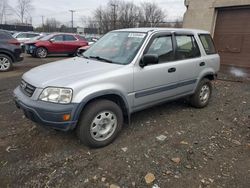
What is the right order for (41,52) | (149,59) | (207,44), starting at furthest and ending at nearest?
(41,52) → (207,44) → (149,59)

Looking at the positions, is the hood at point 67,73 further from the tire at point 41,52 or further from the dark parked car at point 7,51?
the tire at point 41,52

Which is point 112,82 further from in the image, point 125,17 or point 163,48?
point 125,17

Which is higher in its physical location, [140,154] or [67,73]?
[67,73]

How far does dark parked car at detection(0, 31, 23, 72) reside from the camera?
29.3 feet

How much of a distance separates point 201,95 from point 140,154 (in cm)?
258

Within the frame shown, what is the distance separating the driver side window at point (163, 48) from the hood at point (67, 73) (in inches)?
32.7

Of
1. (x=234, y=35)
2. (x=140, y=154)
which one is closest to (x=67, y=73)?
(x=140, y=154)

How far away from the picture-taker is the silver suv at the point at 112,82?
2.96 meters

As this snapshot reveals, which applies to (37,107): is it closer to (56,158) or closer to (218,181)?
(56,158)

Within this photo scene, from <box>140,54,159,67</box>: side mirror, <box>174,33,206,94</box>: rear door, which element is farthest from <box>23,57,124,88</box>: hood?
<box>174,33,206,94</box>: rear door

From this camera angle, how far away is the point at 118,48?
12.9ft

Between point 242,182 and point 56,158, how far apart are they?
2.45m

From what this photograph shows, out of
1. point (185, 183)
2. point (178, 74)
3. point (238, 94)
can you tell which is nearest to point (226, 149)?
point (185, 183)

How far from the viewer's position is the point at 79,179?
2.75 meters
